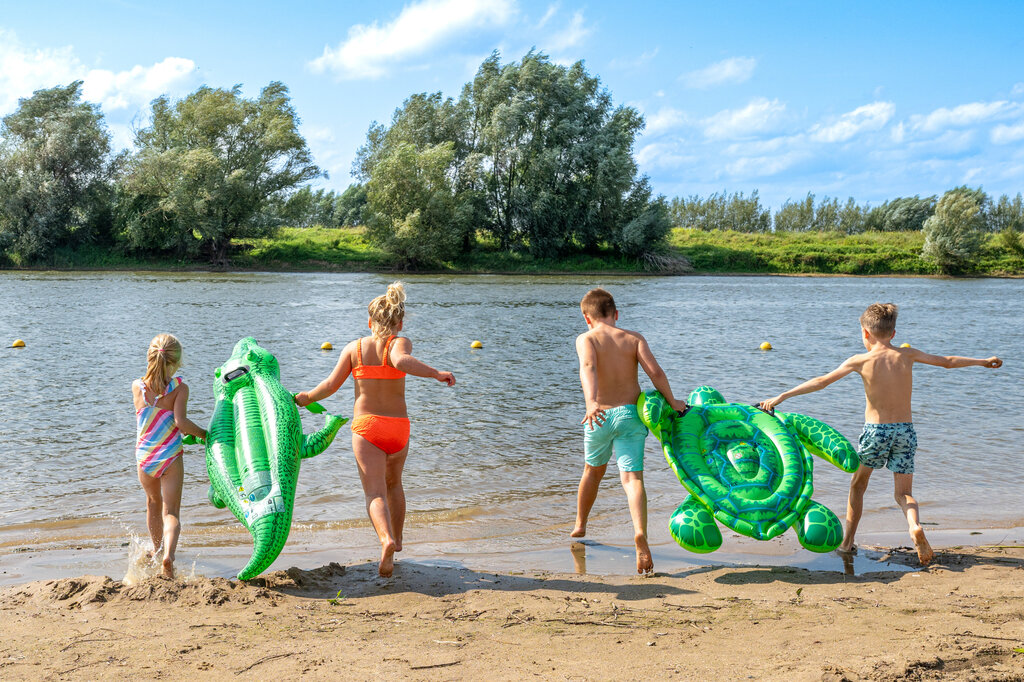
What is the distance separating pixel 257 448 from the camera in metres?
5.26

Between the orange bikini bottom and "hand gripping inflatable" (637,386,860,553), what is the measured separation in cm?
165

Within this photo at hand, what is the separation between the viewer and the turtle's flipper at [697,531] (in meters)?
5.31

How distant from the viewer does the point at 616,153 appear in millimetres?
50812

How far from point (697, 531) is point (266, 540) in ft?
8.59

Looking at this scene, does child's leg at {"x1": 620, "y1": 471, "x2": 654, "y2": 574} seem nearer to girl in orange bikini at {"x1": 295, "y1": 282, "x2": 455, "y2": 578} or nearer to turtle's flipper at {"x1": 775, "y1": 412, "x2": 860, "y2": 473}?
turtle's flipper at {"x1": 775, "y1": 412, "x2": 860, "y2": 473}

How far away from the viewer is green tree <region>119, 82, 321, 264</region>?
163 feet

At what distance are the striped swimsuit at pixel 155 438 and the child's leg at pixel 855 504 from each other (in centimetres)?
445

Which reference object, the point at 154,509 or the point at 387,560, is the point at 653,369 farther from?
the point at 154,509

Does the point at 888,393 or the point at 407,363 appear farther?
the point at 888,393

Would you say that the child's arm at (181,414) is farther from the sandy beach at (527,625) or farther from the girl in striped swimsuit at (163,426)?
the sandy beach at (527,625)

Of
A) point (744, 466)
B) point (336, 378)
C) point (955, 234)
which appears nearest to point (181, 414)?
point (336, 378)

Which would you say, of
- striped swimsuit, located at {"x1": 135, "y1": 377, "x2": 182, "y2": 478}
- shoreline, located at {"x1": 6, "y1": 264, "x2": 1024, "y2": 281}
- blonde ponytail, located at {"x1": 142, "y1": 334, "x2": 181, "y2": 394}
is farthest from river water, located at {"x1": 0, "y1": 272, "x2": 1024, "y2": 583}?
shoreline, located at {"x1": 6, "y1": 264, "x2": 1024, "y2": 281}

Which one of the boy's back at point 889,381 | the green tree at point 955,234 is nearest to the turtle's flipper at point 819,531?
the boy's back at point 889,381

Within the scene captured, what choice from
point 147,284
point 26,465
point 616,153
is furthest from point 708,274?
point 26,465
